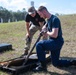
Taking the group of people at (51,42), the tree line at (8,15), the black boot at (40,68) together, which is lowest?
the tree line at (8,15)

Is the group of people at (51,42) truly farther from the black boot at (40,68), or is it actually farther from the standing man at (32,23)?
the standing man at (32,23)

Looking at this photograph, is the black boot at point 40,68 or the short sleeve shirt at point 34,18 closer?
the black boot at point 40,68

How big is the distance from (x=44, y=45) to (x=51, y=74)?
0.79 m

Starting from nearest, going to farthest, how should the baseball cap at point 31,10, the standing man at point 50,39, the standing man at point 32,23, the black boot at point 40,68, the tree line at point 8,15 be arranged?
1. the standing man at point 50,39
2. the black boot at point 40,68
3. the baseball cap at point 31,10
4. the standing man at point 32,23
5. the tree line at point 8,15

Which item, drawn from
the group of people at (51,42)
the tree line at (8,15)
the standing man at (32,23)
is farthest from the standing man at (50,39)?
the tree line at (8,15)

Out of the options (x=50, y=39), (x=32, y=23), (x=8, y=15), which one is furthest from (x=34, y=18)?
(x=8, y=15)

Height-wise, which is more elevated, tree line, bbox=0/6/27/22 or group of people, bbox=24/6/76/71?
group of people, bbox=24/6/76/71

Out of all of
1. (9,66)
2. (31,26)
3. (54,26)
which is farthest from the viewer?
(31,26)

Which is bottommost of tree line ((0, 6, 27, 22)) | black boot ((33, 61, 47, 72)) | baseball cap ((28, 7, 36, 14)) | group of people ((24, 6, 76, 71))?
tree line ((0, 6, 27, 22))

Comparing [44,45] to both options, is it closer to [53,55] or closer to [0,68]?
[53,55]

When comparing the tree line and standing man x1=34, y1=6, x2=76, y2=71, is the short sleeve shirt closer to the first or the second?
standing man x1=34, y1=6, x2=76, y2=71

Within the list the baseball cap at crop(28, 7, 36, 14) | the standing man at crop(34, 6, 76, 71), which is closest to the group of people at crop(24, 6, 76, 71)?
the standing man at crop(34, 6, 76, 71)

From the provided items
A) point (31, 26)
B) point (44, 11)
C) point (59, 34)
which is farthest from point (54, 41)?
point (31, 26)

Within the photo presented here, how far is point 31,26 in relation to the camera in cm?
876
